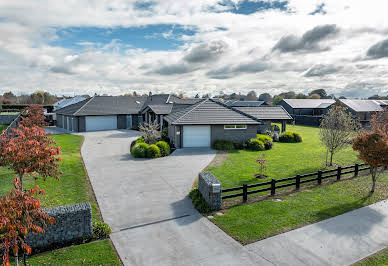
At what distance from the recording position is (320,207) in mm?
11281

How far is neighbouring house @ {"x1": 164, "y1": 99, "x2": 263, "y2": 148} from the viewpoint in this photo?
79.9 ft

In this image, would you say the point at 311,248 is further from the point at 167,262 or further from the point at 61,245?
the point at 61,245

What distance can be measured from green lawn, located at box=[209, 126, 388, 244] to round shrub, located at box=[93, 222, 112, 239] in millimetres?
3933

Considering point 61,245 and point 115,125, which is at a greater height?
point 115,125

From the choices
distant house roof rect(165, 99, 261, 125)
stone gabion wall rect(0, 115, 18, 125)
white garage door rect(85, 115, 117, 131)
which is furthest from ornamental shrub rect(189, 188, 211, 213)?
stone gabion wall rect(0, 115, 18, 125)

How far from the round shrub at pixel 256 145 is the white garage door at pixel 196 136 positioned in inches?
162

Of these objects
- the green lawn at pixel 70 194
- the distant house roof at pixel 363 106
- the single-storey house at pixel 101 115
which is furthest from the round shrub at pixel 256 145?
the distant house roof at pixel 363 106

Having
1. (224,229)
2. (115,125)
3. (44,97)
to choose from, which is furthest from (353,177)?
(44,97)

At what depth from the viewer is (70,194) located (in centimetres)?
1248

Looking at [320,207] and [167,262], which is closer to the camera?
[167,262]

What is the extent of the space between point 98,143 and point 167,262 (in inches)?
885

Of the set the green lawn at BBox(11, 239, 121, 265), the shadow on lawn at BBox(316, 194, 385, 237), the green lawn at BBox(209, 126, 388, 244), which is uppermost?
the green lawn at BBox(209, 126, 388, 244)

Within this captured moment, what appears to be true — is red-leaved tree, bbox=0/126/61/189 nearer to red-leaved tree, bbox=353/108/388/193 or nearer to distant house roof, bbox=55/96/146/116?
red-leaved tree, bbox=353/108/388/193

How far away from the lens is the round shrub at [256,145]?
24022 millimetres
